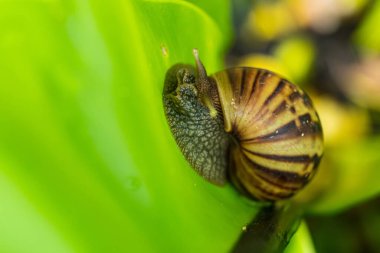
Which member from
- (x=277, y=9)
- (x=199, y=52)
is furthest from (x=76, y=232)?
(x=277, y=9)

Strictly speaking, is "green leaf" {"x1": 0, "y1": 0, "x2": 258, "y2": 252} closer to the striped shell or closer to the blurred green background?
the blurred green background

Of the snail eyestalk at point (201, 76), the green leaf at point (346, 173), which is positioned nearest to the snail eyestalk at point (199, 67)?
the snail eyestalk at point (201, 76)

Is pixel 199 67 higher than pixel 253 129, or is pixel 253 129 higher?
pixel 199 67

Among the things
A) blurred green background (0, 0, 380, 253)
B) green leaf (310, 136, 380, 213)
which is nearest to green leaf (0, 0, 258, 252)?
blurred green background (0, 0, 380, 253)

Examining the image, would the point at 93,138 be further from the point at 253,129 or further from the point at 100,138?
the point at 253,129

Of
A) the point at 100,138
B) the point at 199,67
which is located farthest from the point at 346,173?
the point at 100,138

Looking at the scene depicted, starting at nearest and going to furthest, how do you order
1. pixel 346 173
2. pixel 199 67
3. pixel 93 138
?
pixel 93 138 → pixel 199 67 → pixel 346 173

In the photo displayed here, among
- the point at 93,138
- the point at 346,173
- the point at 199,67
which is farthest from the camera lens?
the point at 346,173

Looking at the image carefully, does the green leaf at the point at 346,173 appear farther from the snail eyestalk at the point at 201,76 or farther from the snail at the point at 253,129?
the snail eyestalk at the point at 201,76
